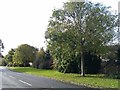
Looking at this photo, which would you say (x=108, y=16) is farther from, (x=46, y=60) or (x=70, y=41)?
(x=46, y=60)

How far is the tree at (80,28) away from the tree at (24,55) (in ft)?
202

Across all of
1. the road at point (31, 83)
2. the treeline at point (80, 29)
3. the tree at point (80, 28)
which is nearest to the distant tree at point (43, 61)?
the treeline at point (80, 29)

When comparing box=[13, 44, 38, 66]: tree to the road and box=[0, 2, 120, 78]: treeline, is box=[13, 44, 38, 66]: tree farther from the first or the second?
the road

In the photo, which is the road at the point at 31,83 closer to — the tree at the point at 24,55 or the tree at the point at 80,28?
the tree at the point at 80,28

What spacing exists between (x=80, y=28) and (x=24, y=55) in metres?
64.5

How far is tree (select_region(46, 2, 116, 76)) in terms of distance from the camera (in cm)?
3484

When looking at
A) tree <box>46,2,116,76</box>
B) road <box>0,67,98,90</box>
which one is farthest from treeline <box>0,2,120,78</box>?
road <box>0,67,98,90</box>

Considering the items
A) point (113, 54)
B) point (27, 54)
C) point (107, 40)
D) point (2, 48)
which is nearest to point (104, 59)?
point (113, 54)

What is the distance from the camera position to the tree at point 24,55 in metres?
98.2

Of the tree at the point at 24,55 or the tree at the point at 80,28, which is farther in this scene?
the tree at the point at 24,55

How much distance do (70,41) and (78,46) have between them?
3.40 feet

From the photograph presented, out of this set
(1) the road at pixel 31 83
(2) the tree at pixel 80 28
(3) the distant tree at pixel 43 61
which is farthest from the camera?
(3) the distant tree at pixel 43 61

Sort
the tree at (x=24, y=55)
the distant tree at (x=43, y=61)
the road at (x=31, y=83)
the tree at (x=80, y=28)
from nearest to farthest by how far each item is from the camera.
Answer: the road at (x=31, y=83)
the tree at (x=80, y=28)
the distant tree at (x=43, y=61)
the tree at (x=24, y=55)

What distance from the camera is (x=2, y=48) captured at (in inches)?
6211
